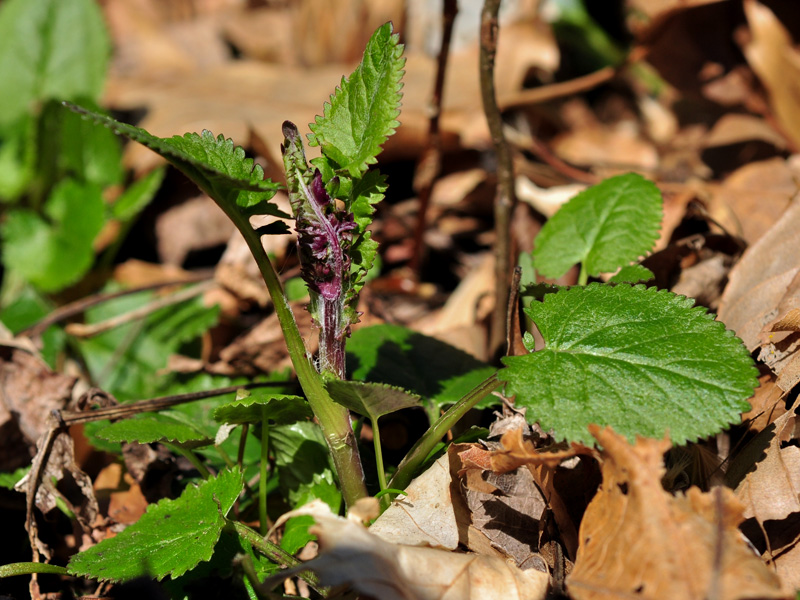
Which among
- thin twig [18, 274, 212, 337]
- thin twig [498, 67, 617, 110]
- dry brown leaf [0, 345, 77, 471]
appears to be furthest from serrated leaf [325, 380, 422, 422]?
thin twig [498, 67, 617, 110]

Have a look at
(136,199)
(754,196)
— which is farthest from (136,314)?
(754,196)

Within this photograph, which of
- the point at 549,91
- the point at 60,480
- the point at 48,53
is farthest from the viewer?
the point at 549,91

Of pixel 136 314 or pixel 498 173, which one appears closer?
pixel 498 173

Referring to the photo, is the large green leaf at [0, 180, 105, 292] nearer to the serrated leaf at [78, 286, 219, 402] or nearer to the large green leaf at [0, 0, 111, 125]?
the serrated leaf at [78, 286, 219, 402]

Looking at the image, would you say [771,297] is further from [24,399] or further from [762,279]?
[24,399]

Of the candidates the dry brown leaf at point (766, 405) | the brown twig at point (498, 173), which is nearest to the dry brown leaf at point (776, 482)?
the dry brown leaf at point (766, 405)

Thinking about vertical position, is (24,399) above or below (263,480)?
above

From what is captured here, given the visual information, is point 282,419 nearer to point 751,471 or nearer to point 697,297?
point 751,471
